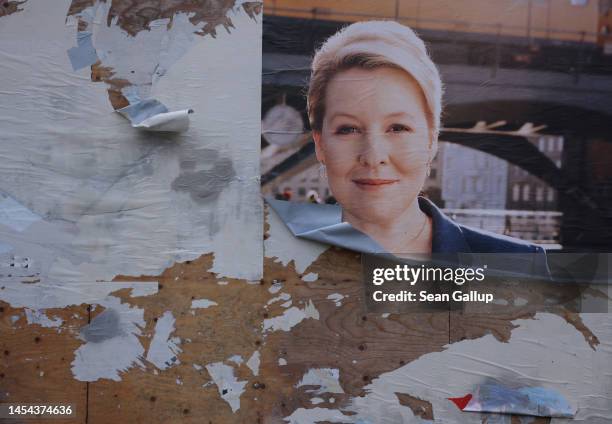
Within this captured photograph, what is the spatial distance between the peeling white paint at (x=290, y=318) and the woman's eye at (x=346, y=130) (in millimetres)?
1199

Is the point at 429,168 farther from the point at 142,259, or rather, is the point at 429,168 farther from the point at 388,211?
the point at 142,259

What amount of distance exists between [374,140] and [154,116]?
1498 mm

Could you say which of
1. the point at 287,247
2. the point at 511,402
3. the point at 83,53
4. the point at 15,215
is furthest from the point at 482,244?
the point at 15,215

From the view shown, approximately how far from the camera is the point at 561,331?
3635 millimetres

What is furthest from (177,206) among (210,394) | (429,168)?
(429,168)

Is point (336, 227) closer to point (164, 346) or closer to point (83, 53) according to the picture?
point (164, 346)

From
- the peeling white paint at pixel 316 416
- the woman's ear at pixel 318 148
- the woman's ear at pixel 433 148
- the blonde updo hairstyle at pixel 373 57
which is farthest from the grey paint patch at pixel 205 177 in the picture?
the peeling white paint at pixel 316 416

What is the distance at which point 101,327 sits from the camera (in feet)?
11.5

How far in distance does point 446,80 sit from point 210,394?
274 centimetres

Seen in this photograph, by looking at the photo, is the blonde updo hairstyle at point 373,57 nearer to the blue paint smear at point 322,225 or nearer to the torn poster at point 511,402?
the blue paint smear at point 322,225

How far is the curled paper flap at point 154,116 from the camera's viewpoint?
3.39 metres

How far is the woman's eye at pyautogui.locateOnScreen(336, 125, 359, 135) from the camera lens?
3.46 m

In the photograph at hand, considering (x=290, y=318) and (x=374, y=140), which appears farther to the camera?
(x=290, y=318)

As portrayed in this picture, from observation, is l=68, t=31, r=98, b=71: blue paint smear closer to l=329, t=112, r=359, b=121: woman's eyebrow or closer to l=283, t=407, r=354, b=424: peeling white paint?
l=329, t=112, r=359, b=121: woman's eyebrow
